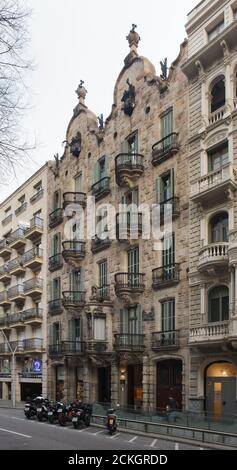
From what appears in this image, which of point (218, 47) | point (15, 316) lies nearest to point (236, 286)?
point (218, 47)

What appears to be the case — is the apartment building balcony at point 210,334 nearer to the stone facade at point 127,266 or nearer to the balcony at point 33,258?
the stone facade at point 127,266

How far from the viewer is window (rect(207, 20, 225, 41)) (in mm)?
29312

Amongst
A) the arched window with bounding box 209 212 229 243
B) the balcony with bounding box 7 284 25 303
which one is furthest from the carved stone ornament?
the balcony with bounding box 7 284 25 303

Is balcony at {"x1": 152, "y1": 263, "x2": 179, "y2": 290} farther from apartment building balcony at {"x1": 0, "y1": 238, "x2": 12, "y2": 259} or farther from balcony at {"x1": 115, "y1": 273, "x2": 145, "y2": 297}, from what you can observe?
apartment building balcony at {"x1": 0, "y1": 238, "x2": 12, "y2": 259}

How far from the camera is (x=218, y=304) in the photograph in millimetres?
27188

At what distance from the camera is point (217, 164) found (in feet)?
93.8

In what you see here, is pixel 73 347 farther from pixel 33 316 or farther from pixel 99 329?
pixel 33 316

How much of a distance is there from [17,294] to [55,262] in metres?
9.71

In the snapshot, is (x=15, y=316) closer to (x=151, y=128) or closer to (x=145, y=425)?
(x=151, y=128)

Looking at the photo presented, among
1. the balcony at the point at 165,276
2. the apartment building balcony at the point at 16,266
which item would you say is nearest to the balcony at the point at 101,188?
the balcony at the point at 165,276

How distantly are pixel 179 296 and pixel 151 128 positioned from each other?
1075cm

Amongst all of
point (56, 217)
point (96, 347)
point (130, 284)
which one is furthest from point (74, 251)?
point (130, 284)

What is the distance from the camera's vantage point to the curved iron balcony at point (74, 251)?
40812 millimetres

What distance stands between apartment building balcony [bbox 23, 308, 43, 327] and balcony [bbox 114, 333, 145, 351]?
14530mm
